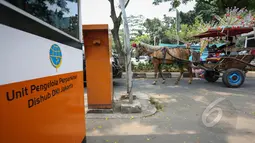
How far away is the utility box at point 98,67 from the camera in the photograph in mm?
3770

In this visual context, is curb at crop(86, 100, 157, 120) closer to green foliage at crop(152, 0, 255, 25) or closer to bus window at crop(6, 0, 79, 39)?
bus window at crop(6, 0, 79, 39)

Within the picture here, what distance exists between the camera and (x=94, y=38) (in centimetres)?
377

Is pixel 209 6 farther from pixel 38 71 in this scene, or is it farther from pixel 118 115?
pixel 38 71

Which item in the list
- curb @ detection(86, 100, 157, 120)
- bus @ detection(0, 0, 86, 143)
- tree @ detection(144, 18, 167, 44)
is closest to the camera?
bus @ detection(0, 0, 86, 143)

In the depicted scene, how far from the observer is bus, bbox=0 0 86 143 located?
84 centimetres

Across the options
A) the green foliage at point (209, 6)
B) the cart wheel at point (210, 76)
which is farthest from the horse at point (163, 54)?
the green foliage at point (209, 6)

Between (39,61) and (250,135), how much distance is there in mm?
3530

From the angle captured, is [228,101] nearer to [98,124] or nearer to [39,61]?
[98,124]

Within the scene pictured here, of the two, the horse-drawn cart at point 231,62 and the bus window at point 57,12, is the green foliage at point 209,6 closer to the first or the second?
the horse-drawn cart at point 231,62

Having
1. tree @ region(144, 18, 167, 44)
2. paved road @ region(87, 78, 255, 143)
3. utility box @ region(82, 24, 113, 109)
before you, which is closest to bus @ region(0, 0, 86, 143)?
paved road @ region(87, 78, 255, 143)

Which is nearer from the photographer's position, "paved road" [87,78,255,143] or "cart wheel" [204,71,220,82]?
"paved road" [87,78,255,143]

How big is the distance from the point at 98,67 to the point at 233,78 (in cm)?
597

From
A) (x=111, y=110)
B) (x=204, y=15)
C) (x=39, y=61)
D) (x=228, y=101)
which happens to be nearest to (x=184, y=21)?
(x=204, y=15)

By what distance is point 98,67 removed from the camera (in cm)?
392
